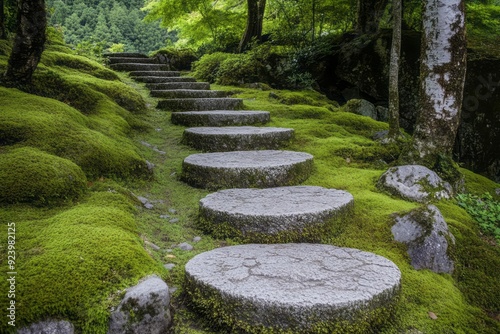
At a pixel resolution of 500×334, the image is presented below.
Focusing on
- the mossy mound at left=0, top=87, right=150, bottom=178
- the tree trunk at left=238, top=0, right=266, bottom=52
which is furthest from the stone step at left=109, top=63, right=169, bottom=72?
the mossy mound at left=0, top=87, right=150, bottom=178

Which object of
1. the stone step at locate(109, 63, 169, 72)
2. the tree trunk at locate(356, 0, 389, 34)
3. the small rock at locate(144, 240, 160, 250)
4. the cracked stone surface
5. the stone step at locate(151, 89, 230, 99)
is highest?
the tree trunk at locate(356, 0, 389, 34)

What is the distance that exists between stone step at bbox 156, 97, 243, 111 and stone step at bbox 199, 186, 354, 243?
154 inches

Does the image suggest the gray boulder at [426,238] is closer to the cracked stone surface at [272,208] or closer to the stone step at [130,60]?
the cracked stone surface at [272,208]

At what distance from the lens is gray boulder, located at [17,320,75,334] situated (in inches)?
77.3

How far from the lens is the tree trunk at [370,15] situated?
9914 mm

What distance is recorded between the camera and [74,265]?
2301mm

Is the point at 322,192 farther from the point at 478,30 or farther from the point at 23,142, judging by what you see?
the point at 478,30

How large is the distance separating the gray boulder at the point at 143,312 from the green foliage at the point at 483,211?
11.1ft

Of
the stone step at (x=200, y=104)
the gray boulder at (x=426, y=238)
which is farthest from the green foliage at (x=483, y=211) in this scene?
the stone step at (x=200, y=104)

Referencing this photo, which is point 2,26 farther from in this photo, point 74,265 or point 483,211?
point 483,211

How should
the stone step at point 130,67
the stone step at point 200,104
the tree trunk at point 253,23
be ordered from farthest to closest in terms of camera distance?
the tree trunk at point 253,23 → the stone step at point 130,67 → the stone step at point 200,104

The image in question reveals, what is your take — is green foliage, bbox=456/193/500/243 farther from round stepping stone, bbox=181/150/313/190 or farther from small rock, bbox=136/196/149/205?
small rock, bbox=136/196/149/205

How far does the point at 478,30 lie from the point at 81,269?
1002cm

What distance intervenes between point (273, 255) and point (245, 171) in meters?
1.52
